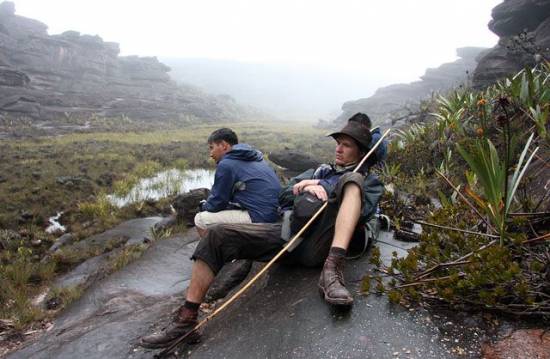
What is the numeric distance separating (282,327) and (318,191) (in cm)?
127

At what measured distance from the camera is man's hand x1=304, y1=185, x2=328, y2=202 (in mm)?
3599

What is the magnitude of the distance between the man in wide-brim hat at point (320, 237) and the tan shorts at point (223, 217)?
0.54m

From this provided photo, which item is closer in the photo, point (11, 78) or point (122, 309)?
point (122, 309)

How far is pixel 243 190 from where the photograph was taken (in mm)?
4465

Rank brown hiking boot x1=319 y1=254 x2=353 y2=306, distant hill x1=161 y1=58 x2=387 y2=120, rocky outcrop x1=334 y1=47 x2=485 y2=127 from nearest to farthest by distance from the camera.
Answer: brown hiking boot x1=319 y1=254 x2=353 y2=306 < rocky outcrop x1=334 y1=47 x2=485 y2=127 < distant hill x1=161 y1=58 x2=387 y2=120

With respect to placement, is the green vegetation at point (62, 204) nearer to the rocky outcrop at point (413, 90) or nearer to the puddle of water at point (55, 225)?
the puddle of water at point (55, 225)

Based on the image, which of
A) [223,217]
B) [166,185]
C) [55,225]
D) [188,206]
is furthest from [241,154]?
[166,185]

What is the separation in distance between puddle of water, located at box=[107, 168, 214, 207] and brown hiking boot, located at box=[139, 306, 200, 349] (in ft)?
28.3

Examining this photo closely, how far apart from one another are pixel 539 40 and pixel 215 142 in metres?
22.1

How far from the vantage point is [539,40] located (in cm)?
2028

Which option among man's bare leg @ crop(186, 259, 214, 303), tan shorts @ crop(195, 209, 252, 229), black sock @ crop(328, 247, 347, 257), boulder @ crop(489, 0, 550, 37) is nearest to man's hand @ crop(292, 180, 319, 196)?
tan shorts @ crop(195, 209, 252, 229)

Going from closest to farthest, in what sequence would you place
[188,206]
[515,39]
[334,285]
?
[334,285] → [188,206] → [515,39]

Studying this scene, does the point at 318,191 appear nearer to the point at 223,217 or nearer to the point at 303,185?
the point at 303,185

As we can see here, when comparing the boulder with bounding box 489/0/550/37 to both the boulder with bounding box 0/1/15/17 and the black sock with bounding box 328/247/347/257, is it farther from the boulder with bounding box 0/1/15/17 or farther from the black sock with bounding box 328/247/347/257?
the boulder with bounding box 0/1/15/17
